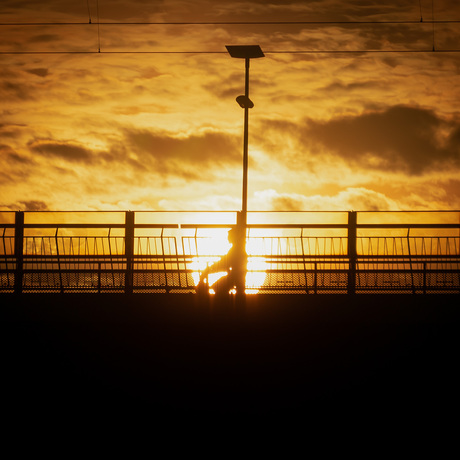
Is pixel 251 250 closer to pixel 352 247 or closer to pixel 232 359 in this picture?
pixel 352 247

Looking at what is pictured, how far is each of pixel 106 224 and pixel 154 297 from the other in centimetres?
260

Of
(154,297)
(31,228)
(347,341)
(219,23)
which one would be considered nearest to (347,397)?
(347,341)

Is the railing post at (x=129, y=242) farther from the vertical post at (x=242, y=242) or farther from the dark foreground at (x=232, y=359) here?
the dark foreground at (x=232, y=359)

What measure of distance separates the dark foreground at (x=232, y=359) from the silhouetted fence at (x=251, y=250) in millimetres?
4071

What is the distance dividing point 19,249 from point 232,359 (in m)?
11.7

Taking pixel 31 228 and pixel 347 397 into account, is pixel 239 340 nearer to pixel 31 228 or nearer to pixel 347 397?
pixel 347 397

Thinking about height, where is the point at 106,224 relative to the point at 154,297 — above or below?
above

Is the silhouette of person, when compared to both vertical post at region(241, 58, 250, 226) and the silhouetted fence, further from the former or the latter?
vertical post at region(241, 58, 250, 226)

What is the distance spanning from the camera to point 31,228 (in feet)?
66.9

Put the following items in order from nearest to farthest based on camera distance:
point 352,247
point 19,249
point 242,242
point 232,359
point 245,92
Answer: point 232,359 → point 242,242 → point 352,247 → point 19,249 → point 245,92

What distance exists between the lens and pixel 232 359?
387 inches

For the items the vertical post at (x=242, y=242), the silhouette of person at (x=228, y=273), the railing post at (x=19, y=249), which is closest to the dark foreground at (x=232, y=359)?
the silhouette of person at (x=228, y=273)

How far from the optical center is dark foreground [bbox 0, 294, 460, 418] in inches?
299

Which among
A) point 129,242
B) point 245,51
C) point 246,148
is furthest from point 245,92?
point 129,242
